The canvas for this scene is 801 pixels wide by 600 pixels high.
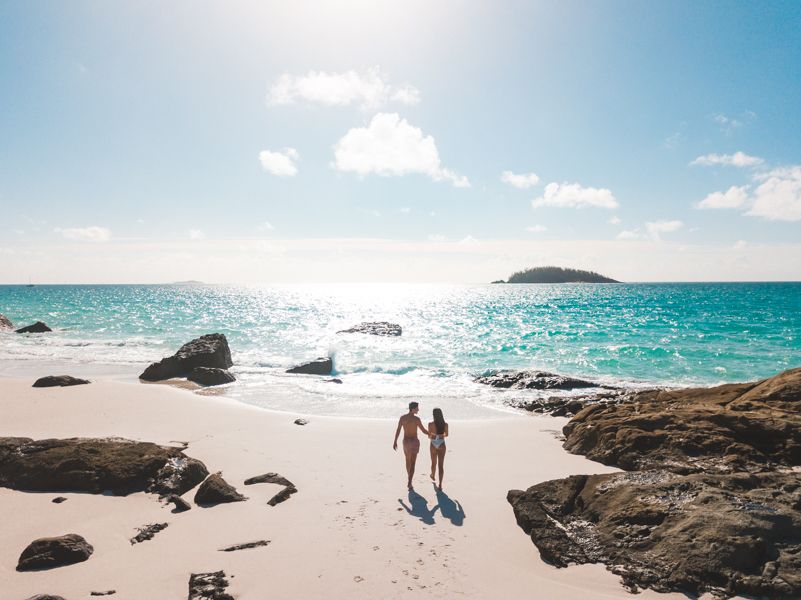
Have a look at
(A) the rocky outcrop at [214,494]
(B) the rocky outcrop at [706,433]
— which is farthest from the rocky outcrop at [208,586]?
(B) the rocky outcrop at [706,433]

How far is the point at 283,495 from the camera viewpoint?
923 cm

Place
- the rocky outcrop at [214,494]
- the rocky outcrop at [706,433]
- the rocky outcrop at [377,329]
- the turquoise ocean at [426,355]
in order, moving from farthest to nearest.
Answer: the rocky outcrop at [377,329], the turquoise ocean at [426,355], the rocky outcrop at [706,433], the rocky outcrop at [214,494]

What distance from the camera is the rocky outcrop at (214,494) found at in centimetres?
898

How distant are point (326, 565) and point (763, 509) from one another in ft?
20.8

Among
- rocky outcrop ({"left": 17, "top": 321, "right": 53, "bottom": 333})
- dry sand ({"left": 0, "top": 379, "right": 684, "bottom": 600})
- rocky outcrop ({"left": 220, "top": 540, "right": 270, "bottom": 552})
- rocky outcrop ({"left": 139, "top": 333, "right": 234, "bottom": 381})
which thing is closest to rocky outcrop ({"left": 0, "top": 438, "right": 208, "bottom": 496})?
dry sand ({"left": 0, "top": 379, "right": 684, "bottom": 600})

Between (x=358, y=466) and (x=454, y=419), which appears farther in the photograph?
(x=454, y=419)

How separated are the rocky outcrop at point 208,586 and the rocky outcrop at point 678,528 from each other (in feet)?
15.2

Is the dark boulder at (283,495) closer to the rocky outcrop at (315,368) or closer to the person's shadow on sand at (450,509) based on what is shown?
the person's shadow on sand at (450,509)

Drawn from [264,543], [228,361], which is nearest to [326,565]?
[264,543]

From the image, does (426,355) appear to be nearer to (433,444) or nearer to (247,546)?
(433,444)

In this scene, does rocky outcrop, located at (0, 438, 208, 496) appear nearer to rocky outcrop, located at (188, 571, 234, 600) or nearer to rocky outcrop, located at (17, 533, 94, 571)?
rocky outcrop, located at (17, 533, 94, 571)

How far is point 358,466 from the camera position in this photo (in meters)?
11.3

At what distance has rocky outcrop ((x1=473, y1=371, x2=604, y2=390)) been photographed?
937 inches

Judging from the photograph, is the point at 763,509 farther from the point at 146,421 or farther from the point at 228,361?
the point at 228,361
